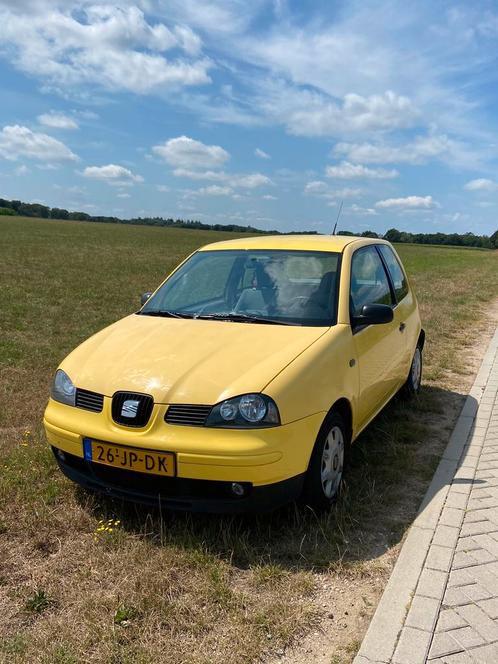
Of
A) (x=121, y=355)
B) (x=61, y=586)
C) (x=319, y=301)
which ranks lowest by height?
(x=61, y=586)

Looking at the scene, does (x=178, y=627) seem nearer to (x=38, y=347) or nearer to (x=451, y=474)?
(x=451, y=474)

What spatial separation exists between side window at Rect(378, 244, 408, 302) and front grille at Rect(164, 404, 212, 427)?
2.94 meters

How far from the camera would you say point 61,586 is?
2842 millimetres

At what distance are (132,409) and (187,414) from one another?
1.06ft

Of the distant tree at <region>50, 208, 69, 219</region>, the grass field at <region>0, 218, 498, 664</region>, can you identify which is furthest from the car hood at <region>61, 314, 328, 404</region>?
the distant tree at <region>50, 208, 69, 219</region>

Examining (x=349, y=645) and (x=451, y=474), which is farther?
(x=451, y=474)

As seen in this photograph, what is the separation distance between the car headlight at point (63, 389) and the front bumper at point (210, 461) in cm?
18

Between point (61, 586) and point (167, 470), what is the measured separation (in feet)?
2.46

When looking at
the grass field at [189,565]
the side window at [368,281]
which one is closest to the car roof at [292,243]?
the side window at [368,281]

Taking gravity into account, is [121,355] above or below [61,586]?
above

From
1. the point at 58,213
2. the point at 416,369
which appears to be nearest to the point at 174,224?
the point at 58,213

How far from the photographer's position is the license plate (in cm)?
303

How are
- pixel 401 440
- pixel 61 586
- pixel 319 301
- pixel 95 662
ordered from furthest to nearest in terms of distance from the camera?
pixel 401 440 < pixel 319 301 < pixel 61 586 < pixel 95 662

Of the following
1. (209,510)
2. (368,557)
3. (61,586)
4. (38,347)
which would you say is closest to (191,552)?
(209,510)
